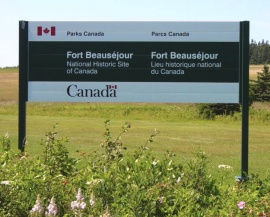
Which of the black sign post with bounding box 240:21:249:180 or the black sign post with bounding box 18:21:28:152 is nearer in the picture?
the black sign post with bounding box 240:21:249:180

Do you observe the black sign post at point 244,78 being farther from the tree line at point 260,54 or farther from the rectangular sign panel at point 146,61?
the tree line at point 260,54

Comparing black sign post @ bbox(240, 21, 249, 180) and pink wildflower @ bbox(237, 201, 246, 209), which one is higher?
black sign post @ bbox(240, 21, 249, 180)

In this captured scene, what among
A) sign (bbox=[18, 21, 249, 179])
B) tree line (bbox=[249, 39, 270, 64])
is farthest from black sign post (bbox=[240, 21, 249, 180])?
tree line (bbox=[249, 39, 270, 64])

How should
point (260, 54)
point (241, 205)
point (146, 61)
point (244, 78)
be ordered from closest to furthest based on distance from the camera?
point (241, 205) < point (244, 78) < point (146, 61) < point (260, 54)

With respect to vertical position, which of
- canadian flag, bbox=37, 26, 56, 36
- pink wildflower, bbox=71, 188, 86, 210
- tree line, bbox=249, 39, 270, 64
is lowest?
pink wildflower, bbox=71, 188, 86, 210

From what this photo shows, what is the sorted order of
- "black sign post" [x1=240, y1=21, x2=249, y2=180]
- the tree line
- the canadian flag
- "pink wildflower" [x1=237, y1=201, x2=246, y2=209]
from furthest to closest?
1. the tree line
2. the canadian flag
3. "black sign post" [x1=240, y1=21, x2=249, y2=180]
4. "pink wildflower" [x1=237, y1=201, x2=246, y2=209]

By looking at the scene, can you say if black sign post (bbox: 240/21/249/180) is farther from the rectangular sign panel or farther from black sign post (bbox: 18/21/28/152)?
black sign post (bbox: 18/21/28/152)

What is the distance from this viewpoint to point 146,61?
9203 mm

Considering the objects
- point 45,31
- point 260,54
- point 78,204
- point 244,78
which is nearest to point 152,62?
point 244,78

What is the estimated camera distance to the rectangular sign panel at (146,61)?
913 centimetres

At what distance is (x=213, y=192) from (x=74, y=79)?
3.76 metres

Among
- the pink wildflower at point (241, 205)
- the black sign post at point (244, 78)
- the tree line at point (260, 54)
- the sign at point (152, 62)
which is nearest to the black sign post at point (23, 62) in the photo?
the sign at point (152, 62)

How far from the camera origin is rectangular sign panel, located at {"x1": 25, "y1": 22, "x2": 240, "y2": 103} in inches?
360

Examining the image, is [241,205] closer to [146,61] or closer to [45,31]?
[146,61]
